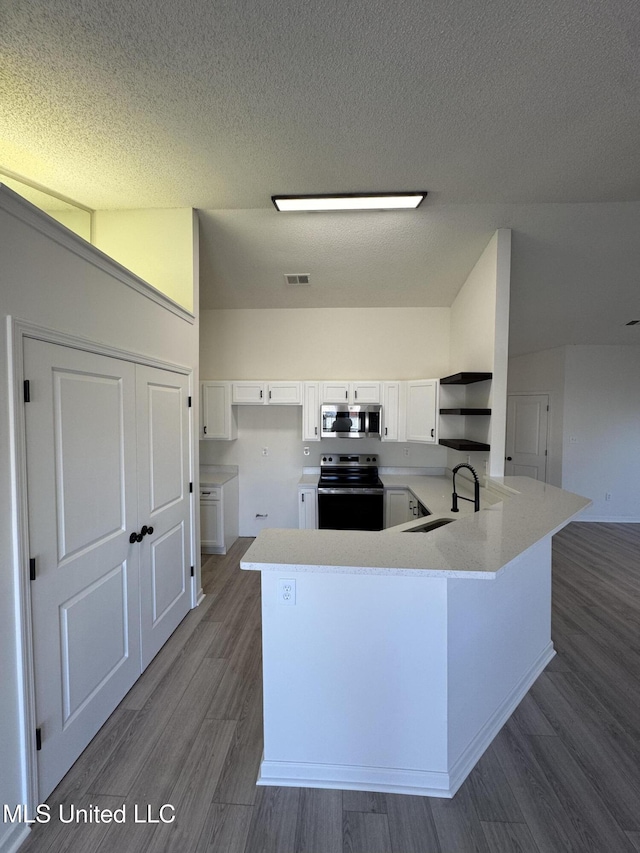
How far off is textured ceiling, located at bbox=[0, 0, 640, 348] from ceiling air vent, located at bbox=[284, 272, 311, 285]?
2.08ft

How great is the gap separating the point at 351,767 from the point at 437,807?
362mm

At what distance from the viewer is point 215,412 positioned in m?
4.31

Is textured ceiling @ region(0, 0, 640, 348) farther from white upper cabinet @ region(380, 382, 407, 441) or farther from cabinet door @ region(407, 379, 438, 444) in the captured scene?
white upper cabinet @ region(380, 382, 407, 441)

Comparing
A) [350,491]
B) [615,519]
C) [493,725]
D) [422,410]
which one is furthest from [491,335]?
[615,519]

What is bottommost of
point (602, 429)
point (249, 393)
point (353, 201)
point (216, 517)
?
point (216, 517)

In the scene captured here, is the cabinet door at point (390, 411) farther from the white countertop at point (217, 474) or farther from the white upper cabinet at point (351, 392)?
the white countertop at point (217, 474)

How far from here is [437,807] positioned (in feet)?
4.92

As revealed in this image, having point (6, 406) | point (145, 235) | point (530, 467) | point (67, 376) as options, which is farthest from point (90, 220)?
point (530, 467)

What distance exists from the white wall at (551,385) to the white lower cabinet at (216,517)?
4.74 m

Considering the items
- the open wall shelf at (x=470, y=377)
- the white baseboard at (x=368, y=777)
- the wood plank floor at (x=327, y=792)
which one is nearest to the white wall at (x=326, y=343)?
the open wall shelf at (x=470, y=377)

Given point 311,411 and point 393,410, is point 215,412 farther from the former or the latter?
point 393,410

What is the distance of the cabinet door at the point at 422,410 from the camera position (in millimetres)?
3914

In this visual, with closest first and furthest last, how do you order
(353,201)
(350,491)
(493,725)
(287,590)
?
(287,590)
(493,725)
(353,201)
(350,491)

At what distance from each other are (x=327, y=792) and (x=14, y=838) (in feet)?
3.85
